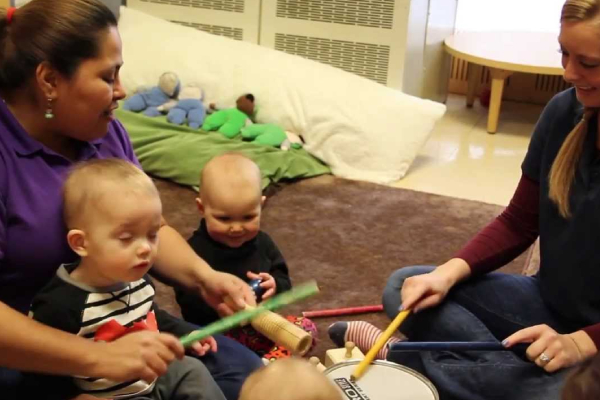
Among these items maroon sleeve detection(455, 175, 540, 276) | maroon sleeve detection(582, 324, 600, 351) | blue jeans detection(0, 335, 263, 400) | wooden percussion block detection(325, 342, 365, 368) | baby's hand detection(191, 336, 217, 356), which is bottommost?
wooden percussion block detection(325, 342, 365, 368)

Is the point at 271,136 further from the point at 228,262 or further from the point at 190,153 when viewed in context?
the point at 228,262

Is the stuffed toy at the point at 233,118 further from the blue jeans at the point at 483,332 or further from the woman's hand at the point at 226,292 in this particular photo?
the woman's hand at the point at 226,292

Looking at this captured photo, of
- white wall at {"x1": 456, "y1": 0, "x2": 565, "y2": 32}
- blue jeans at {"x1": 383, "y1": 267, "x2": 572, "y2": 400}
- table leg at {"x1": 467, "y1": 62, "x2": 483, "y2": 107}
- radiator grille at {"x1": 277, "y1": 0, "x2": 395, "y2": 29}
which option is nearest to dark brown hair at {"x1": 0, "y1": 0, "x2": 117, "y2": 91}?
blue jeans at {"x1": 383, "y1": 267, "x2": 572, "y2": 400}

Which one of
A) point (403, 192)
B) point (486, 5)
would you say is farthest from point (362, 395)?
point (486, 5)

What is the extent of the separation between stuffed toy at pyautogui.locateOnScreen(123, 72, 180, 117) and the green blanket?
0.10 metres

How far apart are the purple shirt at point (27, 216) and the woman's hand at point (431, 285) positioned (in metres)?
0.67

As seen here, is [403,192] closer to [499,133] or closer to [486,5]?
[499,133]

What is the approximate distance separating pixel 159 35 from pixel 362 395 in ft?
8.16

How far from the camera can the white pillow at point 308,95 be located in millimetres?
3072

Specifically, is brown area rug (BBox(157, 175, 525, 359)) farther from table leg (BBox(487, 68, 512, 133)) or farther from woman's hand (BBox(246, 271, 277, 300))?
table leg (BBox(487, 68, 512, 133))

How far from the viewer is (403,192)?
2.93 meters

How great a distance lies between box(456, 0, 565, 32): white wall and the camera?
13.0 ft

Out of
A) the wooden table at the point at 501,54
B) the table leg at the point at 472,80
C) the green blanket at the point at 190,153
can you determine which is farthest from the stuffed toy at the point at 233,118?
the table leg at the point at 472,80

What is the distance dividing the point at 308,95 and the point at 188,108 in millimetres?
472
